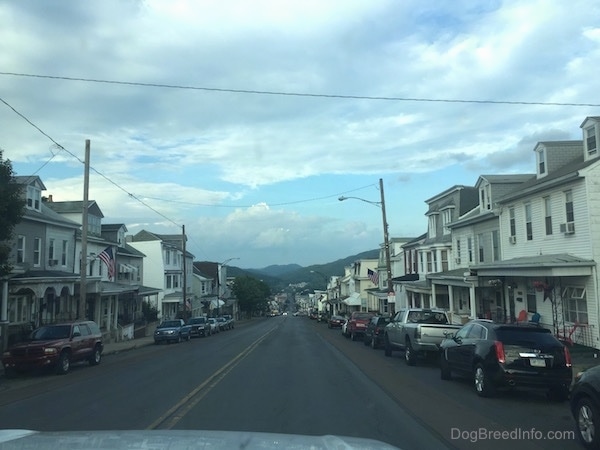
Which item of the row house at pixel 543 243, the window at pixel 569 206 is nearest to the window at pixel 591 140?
the row house at pixel 543 243

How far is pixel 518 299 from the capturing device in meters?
28.4

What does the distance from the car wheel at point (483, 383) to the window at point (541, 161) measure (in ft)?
52.2

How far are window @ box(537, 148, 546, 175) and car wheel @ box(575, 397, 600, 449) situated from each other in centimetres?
1964

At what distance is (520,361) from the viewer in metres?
12.3

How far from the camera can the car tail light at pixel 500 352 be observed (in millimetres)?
12420

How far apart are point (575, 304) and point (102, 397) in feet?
60.3

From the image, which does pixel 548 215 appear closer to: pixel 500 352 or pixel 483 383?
pixel 500 352

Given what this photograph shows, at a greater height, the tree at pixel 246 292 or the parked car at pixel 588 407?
the tree at pixel 246 292

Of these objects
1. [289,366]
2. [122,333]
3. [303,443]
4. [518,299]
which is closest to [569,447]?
[303,443]

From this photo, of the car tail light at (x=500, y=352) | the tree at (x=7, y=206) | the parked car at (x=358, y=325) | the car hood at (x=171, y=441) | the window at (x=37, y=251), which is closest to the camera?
the car hood at (x=171, y=441)

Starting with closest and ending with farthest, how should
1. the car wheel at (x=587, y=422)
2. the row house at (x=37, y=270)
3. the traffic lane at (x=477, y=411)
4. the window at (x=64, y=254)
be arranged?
the car wheel at (x=587, y=422), the traffic lane at (x=477, y=411), the row house at (x=37, y=270), the window at (x=64, y=254)

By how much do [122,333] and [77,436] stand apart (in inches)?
1607

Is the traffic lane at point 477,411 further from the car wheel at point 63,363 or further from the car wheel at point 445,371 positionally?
the car wheel at point 63,363

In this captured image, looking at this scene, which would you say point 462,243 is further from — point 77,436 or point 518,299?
point 77,436
